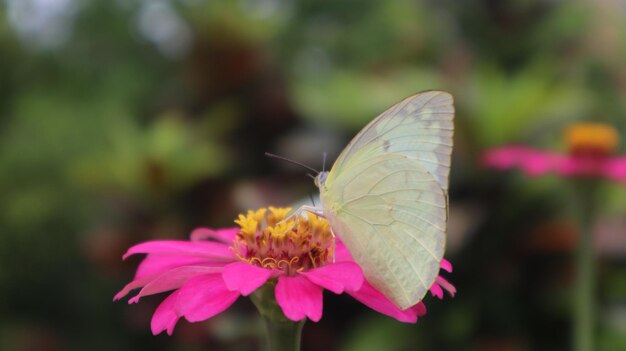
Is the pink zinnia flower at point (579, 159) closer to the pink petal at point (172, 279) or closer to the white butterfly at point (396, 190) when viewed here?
the white butterfly at point (396, 190)

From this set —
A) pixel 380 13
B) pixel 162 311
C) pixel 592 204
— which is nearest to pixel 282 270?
pixel 162 311

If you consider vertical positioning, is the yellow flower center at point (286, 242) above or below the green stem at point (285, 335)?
above

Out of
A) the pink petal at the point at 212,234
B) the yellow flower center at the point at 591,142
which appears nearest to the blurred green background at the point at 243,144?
the yellow flower center at the point at 591,142

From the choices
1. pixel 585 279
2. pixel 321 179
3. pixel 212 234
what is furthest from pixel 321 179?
pixel 585 279

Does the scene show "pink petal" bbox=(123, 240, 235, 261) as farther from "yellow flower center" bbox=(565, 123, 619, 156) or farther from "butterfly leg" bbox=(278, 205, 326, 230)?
"yellow flower center" bbox=(565, 123, 619, 156)

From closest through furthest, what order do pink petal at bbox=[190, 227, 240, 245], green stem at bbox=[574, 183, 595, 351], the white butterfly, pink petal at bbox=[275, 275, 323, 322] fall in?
1. pink petal at bbox=[275, 275, 323, 322]
2. the white butterfly
3. pink petal at bbox=[190, 227, 240, 245]
4. green stem at bbox=[574, 183, 595, 351]

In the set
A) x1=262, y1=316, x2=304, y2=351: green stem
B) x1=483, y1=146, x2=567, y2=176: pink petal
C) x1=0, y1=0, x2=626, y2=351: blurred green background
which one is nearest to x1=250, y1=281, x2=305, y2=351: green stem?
x1=262, y1=316, x2=304, y2=351: green stem
